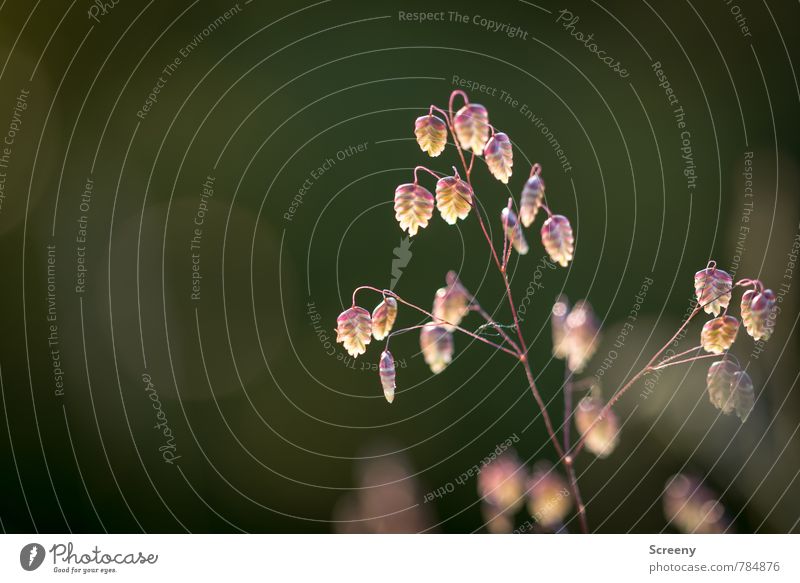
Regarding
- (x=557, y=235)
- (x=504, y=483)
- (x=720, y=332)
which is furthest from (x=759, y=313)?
(x=504, y=483)

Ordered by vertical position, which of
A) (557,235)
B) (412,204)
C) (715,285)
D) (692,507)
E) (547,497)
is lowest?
(692,507)

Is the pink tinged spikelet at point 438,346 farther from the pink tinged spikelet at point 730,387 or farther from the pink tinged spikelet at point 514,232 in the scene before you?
the pink tinged spikelet at point 730,387

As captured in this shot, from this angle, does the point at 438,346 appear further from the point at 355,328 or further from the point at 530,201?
the point at 530,201

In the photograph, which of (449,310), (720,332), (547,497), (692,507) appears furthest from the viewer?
(692,507)

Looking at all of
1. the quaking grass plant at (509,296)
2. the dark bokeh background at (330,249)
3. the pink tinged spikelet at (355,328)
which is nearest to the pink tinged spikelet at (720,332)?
the quaking grass plant at (509,296)

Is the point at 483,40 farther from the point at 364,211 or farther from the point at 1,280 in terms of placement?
the point at 1,280
